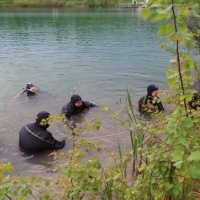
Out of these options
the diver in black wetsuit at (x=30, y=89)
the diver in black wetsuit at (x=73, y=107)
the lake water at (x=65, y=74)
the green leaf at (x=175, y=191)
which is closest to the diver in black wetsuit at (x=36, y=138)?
the lake water at (x=65, y=74)

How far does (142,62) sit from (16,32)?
1869 cm

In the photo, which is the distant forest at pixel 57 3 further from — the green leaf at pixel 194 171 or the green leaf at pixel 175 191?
the green leaf at pixel 194 171

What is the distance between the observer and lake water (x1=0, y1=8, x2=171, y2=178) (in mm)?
7797

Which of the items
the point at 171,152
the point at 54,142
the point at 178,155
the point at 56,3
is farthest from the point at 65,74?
the point at 56,3

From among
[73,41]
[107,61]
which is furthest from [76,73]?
[73,41]

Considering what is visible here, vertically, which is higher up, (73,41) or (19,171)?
(73,41)

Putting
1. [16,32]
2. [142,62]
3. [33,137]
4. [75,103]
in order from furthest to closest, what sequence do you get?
[16,32] < [142,62] < [75,103] < [33,137]

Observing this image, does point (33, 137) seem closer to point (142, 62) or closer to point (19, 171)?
point (19, 171)

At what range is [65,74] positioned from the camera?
14594 mm

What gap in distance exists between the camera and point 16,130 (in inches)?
319

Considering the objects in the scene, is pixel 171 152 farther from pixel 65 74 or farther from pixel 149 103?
pixel 65 74

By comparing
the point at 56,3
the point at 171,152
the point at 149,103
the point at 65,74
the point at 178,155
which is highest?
the point at 56,3

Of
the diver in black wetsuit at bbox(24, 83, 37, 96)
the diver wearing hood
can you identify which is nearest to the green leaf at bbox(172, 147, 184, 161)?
the diver wearing hood

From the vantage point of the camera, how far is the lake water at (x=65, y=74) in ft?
25.6
